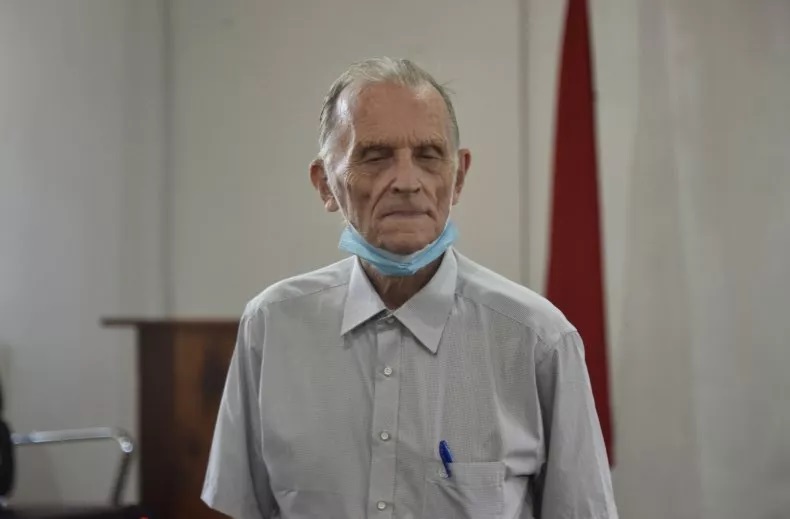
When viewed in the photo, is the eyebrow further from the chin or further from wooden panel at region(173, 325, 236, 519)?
wooden panel at region(173, 325, 236, 519)

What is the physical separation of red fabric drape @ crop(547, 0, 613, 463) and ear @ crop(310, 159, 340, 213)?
4.38 ft

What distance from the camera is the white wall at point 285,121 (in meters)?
2.73

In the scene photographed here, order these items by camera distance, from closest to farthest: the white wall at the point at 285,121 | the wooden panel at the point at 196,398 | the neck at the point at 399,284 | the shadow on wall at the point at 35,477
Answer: the neck at the point at 399,284 < the wooden panel at the point at 196,398 < the white wall at the point at 285,121 < the shadow on wall at the point at 35,477

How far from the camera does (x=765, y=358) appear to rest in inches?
92.0

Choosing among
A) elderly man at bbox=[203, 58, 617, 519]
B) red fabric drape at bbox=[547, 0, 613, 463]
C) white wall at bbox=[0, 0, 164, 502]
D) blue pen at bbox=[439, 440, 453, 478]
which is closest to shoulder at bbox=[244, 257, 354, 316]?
elderly man at bbox=[203, 58, 617, 519]

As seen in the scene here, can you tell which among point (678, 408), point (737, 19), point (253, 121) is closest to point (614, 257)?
point (678, 408)

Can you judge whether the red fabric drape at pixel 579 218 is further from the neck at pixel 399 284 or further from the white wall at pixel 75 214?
the white wall at pixel 75 214

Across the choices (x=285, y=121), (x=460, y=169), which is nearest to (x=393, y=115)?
(x=460, y=169)

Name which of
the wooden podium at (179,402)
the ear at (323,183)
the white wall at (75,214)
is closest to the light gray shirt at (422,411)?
the ear at (323,183)

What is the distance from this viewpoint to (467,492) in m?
0.98

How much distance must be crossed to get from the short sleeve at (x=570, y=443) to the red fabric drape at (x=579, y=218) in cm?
133

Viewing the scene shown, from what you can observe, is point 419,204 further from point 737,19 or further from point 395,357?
point 737,19

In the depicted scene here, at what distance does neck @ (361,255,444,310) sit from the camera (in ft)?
3.66

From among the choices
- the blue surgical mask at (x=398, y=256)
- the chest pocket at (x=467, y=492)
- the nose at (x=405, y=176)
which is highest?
the nose at (x=405, y=176)
